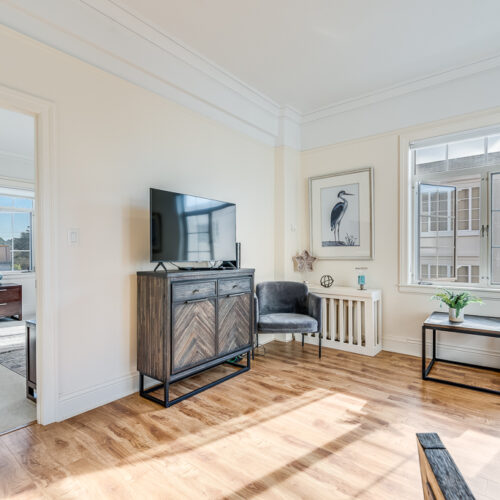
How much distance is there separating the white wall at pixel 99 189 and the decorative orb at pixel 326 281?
6.85 feet

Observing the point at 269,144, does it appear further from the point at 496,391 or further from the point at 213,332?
the point at 496,391

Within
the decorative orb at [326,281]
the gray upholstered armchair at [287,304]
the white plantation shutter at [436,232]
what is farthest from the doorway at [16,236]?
the white plantation shutter at [436,232]

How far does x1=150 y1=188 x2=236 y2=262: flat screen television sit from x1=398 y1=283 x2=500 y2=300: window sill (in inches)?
78.4

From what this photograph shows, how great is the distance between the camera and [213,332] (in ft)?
9.26

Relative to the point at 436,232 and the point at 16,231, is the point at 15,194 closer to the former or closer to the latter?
the point at 16,231

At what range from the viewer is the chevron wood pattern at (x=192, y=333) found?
2.50m

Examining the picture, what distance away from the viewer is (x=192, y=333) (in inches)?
104

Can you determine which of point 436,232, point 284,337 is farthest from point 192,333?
point 436,232

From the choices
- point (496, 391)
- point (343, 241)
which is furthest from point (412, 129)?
point (496, 391)

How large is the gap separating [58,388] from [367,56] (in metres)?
3.77

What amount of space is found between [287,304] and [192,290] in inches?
63.6

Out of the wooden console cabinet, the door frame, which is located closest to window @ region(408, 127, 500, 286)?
the wooden console cabinet

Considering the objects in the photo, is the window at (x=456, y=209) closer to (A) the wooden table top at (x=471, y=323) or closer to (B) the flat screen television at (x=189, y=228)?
(A) the wooden table top at (x=471, y=323)

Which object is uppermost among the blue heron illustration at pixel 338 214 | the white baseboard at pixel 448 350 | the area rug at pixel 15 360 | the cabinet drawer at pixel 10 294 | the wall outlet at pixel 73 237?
the blue heron illustration at pixel 338 214
